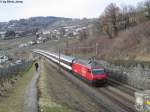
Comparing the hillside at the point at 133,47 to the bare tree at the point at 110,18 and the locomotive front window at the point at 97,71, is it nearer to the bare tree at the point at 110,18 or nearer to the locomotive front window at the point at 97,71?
the locomotive front window at the point at 97,71

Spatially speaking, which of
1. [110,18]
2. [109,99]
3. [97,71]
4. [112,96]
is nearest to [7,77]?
[97,71]

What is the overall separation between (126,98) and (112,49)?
4915cm

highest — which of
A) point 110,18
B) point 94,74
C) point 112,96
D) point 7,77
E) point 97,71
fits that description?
point 110,18

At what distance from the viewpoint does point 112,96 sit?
122ft

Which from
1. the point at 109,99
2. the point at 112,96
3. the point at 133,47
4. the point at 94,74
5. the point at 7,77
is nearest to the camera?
the point at 109,99

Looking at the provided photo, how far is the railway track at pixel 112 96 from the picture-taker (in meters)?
31.1

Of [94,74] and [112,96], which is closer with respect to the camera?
[112,96]

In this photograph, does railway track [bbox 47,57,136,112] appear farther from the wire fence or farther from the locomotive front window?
the wire fence

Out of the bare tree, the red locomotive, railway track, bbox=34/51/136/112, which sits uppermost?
the bare tree

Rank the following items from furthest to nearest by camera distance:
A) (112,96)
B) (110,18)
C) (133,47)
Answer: (110,18), (133,47), (112,96)

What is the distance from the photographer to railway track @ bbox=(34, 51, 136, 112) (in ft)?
102

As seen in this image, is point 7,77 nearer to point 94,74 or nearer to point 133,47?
point 94,74

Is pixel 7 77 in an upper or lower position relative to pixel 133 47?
lower

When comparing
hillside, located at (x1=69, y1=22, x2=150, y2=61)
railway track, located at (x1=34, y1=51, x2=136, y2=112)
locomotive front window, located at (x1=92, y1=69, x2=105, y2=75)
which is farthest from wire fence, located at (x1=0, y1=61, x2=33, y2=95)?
hillside, located at (x1=69, y1=22, x2=150, y2=61)
